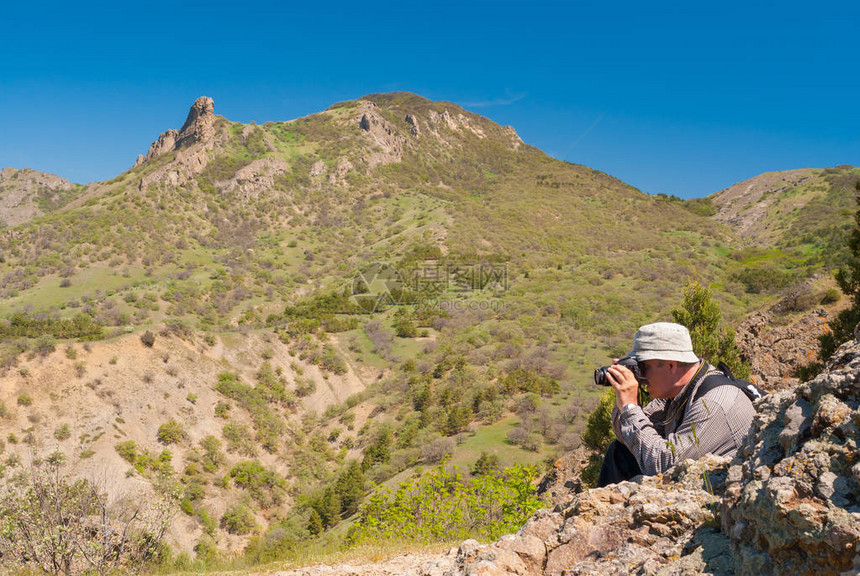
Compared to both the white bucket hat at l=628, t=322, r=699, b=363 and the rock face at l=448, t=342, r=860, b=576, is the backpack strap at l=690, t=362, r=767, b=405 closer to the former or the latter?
the white bucket hat at l=628, t=322, r=699, b=363

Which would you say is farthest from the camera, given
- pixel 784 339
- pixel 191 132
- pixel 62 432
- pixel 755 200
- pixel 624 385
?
pixel 755 200

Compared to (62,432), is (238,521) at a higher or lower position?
lower

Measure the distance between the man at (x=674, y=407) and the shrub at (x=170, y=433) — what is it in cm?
1897

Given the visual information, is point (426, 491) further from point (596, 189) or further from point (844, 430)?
point (596, 189)

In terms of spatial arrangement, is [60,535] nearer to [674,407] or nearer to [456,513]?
[456,513]

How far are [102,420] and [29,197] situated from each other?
8984 cm

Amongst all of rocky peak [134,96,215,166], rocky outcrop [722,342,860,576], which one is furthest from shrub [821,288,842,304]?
rocky peak [134,96,215,166]

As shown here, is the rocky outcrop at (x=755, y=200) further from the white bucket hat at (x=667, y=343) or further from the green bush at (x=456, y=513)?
the white bucket hat at (x=667, y=343)

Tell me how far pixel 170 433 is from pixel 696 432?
19411 mm

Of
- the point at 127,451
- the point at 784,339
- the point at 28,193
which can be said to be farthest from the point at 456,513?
the point at 28,193

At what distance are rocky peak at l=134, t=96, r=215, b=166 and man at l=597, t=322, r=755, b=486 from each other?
80577mm

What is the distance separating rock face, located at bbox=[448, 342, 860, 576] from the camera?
129cm

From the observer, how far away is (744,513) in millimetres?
1516

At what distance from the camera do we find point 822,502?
4.35ft
